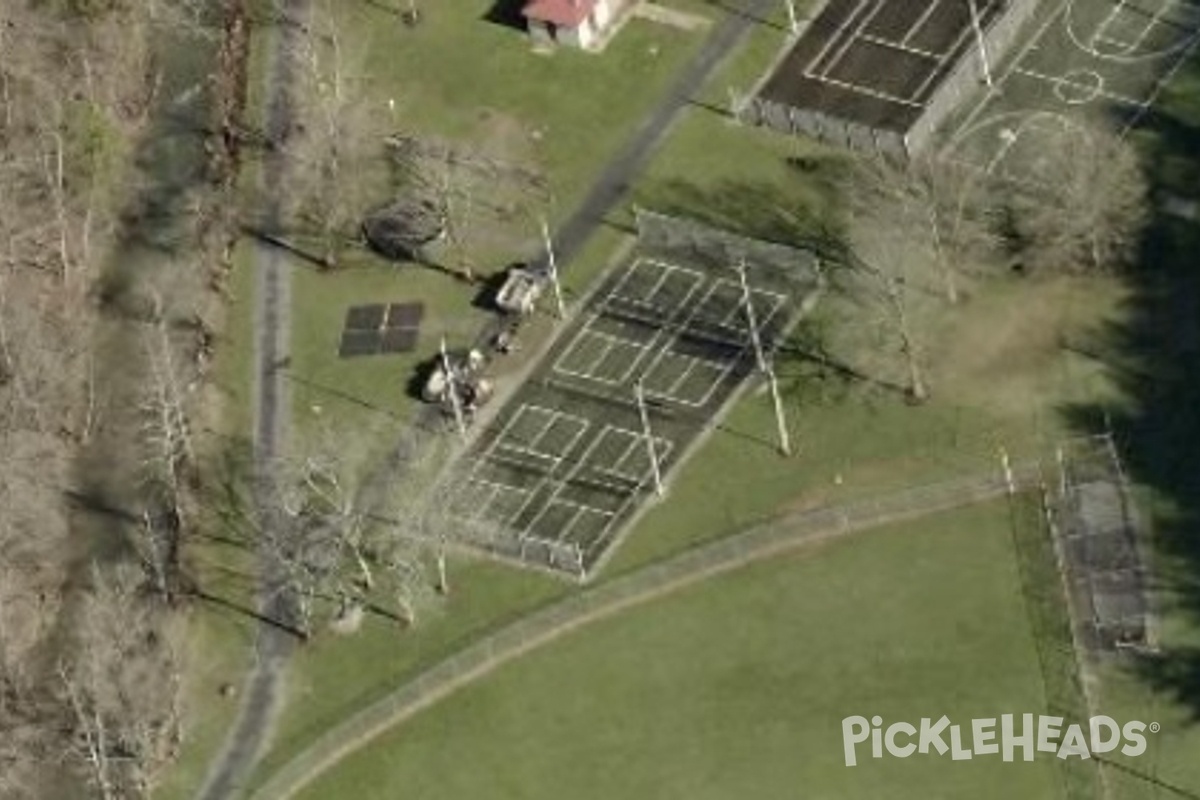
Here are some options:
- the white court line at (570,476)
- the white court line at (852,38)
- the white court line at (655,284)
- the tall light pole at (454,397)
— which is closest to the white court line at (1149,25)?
the white court line at (852,38)

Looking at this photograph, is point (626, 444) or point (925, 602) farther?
point (626, 444)

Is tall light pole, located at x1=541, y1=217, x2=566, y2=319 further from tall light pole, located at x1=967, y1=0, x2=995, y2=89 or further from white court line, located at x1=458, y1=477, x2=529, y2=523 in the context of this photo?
tall light pole, located at x1=967, y1=0, x2=995, y2=89

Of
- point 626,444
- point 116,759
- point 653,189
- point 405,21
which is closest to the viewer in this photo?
point 116,759

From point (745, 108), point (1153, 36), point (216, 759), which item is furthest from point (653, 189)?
point (216, 759)

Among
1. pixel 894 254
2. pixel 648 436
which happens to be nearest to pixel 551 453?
pixel 648 436

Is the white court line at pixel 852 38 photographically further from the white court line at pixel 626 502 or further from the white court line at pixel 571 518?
the white court line at pixel 571 518

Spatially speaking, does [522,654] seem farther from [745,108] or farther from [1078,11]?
[1078,11]

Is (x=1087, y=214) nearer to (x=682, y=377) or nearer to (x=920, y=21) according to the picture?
(x=920, y=21)
